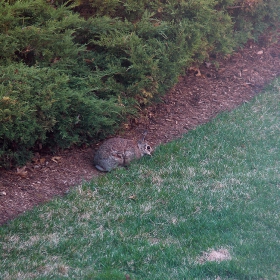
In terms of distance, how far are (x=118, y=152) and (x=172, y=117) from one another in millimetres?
1915

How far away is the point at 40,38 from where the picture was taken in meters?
6.75

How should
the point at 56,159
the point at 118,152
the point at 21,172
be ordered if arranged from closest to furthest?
the point at 21,172, the point at 118,152, the point at 56,159

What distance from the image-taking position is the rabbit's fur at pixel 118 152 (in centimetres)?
716

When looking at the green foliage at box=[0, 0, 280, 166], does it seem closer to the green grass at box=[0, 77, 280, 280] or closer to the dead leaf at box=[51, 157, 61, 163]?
the dead leaf at box=[51, 157, 61, 163]

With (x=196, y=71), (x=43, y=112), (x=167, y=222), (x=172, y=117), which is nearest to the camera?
(x=167, y=222)

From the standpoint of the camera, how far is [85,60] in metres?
7.74

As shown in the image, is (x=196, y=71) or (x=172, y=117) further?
(x=196, y=71)

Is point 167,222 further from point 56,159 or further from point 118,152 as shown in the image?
point 56,159

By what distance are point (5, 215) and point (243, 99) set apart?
5336 mm

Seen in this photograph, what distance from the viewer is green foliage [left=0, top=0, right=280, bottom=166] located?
640 cm

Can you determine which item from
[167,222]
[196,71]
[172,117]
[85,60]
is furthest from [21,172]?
[196,71]

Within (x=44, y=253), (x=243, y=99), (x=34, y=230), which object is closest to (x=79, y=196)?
(x=34, y=230)

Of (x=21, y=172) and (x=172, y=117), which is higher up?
(x=21, y=172)

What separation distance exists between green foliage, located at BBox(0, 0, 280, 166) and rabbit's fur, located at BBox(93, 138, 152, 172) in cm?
31
